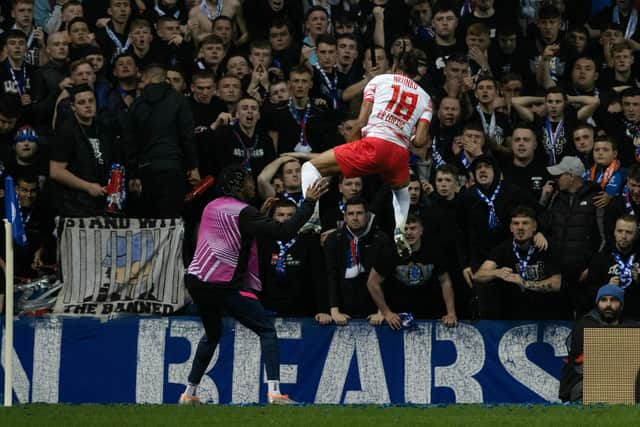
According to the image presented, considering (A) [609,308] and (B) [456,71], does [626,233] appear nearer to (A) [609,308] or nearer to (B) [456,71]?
(A) [609,308]

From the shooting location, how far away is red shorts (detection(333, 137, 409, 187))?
13.5 m

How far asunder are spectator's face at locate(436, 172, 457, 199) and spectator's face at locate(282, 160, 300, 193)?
1717 mm

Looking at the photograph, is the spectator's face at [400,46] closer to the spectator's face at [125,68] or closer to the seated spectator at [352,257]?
the seated spectator at [352,257]

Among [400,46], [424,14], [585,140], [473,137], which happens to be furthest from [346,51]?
[585,140]

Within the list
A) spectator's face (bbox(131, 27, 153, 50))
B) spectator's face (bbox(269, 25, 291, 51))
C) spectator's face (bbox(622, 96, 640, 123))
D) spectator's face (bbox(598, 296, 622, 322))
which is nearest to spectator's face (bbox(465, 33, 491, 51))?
spectator's face (bbox(622, 96, 640, 123))

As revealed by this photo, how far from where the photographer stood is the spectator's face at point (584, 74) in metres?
19.5

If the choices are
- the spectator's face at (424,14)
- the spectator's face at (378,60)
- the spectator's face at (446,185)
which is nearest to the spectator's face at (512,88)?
the spectator's face at (378,60)

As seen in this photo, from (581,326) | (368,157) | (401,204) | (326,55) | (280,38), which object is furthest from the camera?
(280,38)

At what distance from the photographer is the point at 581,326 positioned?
1496 centimetres

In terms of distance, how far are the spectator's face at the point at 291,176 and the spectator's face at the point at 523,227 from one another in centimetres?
263

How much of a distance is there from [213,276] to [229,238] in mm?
395

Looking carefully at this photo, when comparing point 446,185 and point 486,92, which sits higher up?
point 486,92

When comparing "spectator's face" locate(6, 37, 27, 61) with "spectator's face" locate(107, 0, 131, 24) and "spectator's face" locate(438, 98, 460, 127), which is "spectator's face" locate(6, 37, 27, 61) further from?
"spectator's face" locate(438, 98, 460, 127)

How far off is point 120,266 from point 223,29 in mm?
4490
